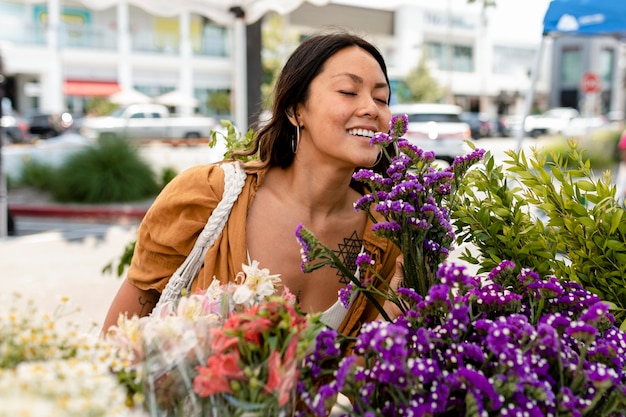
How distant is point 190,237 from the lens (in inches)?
73.0

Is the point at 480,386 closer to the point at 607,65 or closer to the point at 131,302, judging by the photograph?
the point at 131,302

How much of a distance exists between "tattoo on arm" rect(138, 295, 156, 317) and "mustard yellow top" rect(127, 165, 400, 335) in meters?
0.06

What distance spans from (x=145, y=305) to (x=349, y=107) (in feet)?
2.65

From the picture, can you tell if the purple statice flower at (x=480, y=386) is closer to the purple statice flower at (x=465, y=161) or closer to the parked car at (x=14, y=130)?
the purple statice flower at (x=465, y=161)

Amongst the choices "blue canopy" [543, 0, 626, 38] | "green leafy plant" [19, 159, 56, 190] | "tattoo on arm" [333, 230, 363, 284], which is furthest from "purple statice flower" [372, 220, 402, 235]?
"green leafy plant" [19, 159, 56, 190]

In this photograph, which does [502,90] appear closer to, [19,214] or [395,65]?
[395,65]

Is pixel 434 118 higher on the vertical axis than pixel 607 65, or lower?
lower

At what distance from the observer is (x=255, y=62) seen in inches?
285

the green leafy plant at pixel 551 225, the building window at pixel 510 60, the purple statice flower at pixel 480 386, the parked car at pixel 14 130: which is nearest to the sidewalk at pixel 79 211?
the green leafy plant at pixel 551 225

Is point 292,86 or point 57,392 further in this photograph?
point 292,86

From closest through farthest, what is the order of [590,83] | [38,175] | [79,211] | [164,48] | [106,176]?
[79,211], [106,176], [38,175], [590,83], [164,48]

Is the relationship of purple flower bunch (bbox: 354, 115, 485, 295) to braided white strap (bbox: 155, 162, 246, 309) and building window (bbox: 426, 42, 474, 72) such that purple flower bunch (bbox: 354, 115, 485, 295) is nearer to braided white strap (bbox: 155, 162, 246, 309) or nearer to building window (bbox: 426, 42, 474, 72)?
braided white strap (bbox: 155, 162, 246, 309)

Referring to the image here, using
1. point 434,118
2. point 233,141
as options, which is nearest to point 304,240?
point 233,141

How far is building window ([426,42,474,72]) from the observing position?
52281mm
